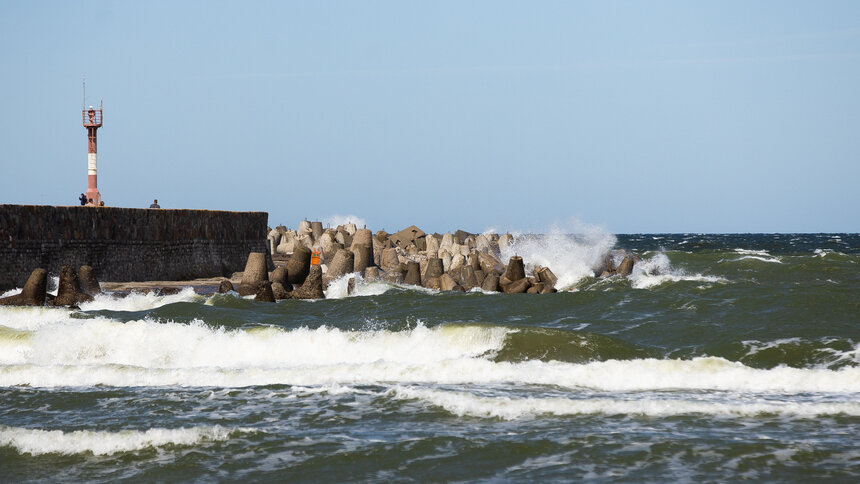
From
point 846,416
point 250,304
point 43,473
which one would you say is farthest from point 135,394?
point 250,304

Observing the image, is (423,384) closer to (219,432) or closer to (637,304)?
(219,432)

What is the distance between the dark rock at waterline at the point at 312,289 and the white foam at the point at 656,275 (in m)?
7.90

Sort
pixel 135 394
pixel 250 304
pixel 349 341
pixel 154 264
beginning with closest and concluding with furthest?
pixel 135 394
pixel 349 341
pixel 250 304
pixel 154 264

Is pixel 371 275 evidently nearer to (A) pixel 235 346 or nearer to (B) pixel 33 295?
(B) pixel 33 295

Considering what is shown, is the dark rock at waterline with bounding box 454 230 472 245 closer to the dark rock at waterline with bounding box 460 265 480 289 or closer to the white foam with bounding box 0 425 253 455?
the dark rock at waterline with bounding box 460 265 480 289

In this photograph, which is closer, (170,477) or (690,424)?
(170,477)

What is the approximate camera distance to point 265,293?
888 inches

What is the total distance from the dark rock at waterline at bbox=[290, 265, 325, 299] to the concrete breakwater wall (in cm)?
744

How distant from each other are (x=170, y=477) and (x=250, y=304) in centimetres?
1403

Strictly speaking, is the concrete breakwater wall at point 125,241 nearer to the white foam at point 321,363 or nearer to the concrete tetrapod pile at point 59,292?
the concrete tetrapod pile at point 59,292

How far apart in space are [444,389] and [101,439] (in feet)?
14.3

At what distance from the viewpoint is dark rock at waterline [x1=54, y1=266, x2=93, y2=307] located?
21984mm

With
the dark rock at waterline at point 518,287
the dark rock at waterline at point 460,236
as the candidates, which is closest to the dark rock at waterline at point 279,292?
the dark rock at waterline at point 518,287

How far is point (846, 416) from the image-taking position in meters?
10.1
